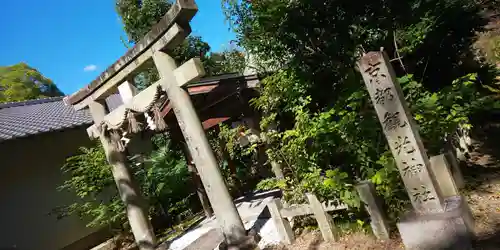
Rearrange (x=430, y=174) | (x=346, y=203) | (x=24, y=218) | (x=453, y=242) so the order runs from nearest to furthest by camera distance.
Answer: (x=453, y=242)
(x=430, y=174)
(x=346, y=203)
(x=24, y=218)

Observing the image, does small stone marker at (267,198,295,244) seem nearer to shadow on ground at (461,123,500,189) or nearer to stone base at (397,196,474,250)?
stone base at (397,196,474,250)

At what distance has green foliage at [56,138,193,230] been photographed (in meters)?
8.30

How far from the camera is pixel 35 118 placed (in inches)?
435

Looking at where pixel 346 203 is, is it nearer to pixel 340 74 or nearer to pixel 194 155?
pixel 194 155

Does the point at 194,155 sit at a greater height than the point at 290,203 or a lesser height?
greater

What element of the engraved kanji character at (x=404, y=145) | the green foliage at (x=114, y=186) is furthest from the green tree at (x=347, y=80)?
the green foliage at (x=114, y=186)

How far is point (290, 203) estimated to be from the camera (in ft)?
18.4

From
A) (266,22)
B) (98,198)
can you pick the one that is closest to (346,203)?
(266,22)

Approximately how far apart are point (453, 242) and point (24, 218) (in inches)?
369

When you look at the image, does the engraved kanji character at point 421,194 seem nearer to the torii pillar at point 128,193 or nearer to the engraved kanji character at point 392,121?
the engraved kanji character at point 392,121

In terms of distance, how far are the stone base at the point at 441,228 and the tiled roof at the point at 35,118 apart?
27.7ft

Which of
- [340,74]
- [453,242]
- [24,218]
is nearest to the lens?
[453,242]

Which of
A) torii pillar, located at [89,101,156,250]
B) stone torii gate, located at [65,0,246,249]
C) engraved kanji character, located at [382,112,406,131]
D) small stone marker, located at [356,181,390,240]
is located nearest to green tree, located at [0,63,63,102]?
torii pillar, located at [89,101,156,250]

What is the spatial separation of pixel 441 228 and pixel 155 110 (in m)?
4.44
